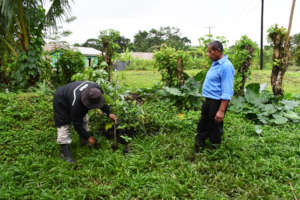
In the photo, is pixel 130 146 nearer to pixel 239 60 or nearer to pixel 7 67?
pixel 239 60

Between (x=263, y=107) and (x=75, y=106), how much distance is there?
405cm

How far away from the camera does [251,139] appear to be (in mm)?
3893

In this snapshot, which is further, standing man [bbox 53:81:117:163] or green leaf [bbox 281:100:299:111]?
green leaf [bbox 281:100:299:111]

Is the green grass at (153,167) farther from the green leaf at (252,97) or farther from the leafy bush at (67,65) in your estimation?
the leafy bush at (67,65)

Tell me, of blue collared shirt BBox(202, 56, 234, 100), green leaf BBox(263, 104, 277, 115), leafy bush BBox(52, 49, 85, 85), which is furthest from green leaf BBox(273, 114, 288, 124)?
leafy bush BBox(52, 49, 85, 85)

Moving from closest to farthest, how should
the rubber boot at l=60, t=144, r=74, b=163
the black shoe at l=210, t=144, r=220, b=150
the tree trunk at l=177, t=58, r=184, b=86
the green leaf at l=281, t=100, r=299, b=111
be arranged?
the rubber boot at l=60, t=144, r=74, b=163 < the black shoe at l=210, t=144, r=220, b=150 < the green leaf at l=281, t=100, r=299, b=111 < the tree trunk at l=177, t=58, r=184, b=86

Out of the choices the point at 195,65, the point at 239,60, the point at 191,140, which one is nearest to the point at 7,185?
the point at 191,140

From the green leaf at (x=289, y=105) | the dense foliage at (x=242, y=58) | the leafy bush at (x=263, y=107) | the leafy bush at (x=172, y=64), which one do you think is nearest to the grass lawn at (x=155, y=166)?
the leafy bush at (x=263, y=107)

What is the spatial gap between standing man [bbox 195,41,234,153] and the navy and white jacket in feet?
4.72

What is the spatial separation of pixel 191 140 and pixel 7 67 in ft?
19.9

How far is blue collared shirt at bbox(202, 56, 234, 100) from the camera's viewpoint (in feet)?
9.75

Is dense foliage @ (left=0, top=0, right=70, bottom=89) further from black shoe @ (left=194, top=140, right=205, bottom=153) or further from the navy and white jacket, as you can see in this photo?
black shoe @ (left=194, top=140, right=205, bottom=153)

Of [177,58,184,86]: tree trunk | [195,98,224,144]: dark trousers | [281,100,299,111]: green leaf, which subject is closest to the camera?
[195,98,224,144]: dark trousers

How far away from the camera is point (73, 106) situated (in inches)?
112
